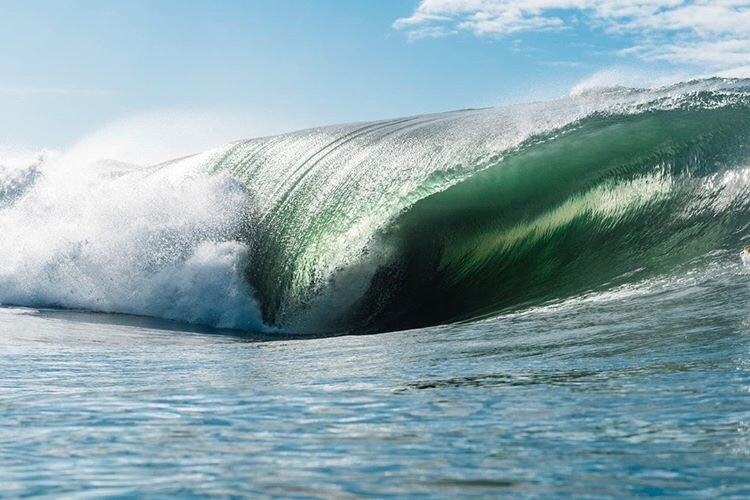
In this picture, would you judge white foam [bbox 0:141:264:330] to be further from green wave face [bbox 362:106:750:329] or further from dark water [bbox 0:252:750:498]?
dark water [bbox 0:252:750:498]

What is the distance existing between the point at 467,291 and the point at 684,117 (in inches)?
133

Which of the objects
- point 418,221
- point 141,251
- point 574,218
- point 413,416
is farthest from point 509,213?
point 413,416

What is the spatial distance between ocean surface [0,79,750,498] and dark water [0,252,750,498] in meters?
0.02

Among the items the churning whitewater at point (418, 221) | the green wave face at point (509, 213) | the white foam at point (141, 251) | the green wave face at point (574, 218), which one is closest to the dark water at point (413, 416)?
the green wave face at point (574, 218)

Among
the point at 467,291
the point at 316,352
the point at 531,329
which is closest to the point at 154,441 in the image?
the point at 316,352

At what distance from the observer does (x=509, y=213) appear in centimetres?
1048

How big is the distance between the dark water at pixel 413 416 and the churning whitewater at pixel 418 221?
9.19 feet

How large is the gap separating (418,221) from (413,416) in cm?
716

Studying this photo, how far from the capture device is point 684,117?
10734 mm

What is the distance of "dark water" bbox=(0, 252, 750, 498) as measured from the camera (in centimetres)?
257

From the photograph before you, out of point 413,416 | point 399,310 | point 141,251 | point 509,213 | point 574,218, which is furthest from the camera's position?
point 141,251

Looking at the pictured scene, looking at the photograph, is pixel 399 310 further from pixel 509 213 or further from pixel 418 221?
pixel 509 213

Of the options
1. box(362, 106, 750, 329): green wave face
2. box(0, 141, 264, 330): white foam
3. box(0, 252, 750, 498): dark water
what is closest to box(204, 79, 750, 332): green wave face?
box(362, 106, 750, 329): green wave face

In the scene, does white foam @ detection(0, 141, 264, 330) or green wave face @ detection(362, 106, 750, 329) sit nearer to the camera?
green wave face @ detection(362, 106, 750, 329)
